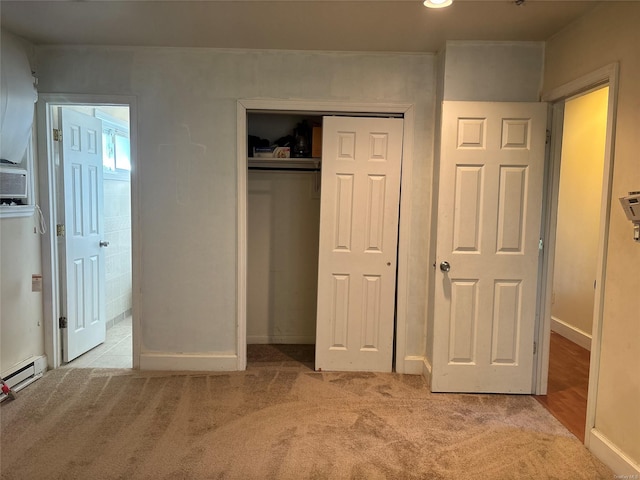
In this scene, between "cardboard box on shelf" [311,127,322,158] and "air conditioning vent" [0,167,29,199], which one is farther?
"cardboard box on shelf" [311,127,322,158]

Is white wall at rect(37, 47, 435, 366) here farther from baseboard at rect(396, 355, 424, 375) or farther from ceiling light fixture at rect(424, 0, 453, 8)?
ceiling light fixture at rect(424, 0, 453, 8)

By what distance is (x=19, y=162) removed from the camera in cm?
300

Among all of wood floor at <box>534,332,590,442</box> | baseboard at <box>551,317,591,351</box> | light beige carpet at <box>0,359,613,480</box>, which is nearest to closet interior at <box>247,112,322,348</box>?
light beige carpet at <box>0,359,613,480</box>

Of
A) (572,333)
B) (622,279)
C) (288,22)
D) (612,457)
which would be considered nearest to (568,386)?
(612,457)

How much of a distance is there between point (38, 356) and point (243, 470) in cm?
203

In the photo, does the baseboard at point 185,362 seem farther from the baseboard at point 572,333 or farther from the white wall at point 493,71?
the baseboard at point 572,333

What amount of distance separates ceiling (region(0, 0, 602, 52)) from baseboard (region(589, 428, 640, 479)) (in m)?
2.27

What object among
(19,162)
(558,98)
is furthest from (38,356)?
(558,98)

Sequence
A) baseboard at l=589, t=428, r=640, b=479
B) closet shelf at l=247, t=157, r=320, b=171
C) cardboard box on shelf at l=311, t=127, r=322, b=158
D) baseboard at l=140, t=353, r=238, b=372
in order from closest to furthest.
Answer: baseboard at l=589, t=428, r=640, b=479 → baseboard at l=140, t=353, r=238, b=372 → cardboard box on shelf at l=311, t=127, r=322, b=158 → closet shelf at l=247, t=157, r=320, b=171

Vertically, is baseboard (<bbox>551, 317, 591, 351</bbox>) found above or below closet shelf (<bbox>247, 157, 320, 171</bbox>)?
below

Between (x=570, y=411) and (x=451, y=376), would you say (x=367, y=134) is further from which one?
(x=570, y=411)

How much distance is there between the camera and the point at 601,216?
7.49 ft

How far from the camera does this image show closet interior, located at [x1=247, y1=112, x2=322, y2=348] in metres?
3.85

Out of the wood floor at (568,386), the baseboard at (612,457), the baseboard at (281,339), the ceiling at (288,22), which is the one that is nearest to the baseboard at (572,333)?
the wood floor at (568,386)
